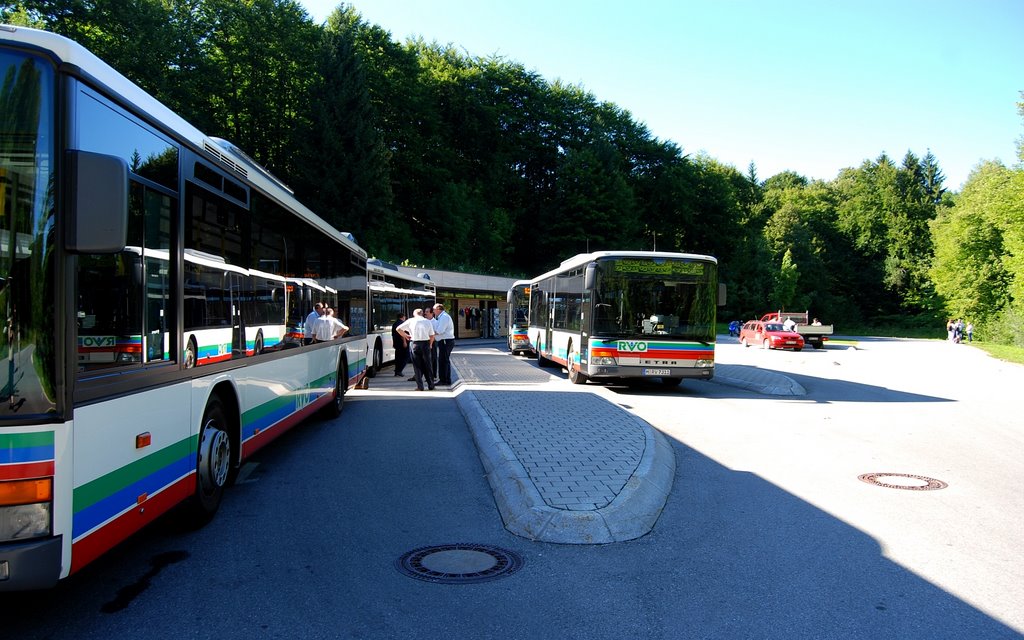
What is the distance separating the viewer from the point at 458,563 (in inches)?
200

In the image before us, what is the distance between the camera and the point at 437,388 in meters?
16.5

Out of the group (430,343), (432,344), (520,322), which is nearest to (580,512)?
(430,343)

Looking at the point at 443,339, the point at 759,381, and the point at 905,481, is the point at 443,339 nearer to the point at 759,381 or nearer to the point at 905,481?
the point at 759,381

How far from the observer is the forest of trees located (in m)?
44.8

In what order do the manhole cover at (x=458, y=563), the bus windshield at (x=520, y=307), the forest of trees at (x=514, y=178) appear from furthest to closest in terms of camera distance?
1. the forest of trees at (x=514, y=178)
2. the bus windshield at (x=520, y=307)
3. the manhole cover at (x=458, y=563)

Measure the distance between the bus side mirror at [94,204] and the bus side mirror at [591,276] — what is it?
12652 mm

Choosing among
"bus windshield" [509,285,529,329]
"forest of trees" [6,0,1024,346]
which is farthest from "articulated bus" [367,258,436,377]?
"forest of trees" [6,0,1024,346]

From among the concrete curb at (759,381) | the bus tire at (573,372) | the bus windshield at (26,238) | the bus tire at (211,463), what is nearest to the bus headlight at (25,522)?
the bus windshield at (26,238)

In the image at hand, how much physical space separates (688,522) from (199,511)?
13.2 feet

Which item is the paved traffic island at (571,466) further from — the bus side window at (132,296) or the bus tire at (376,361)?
the bus tire at (376,361)

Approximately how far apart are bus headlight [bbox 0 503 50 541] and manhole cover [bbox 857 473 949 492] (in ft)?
24.4

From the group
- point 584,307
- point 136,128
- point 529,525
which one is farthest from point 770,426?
point 136,128

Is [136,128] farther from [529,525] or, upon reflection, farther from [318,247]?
[318,247]

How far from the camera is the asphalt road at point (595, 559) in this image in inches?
160
